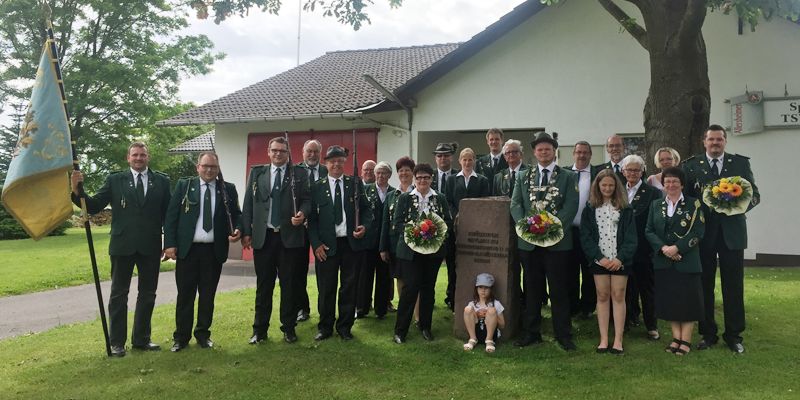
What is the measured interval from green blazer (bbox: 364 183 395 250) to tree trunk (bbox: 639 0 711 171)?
138 inches

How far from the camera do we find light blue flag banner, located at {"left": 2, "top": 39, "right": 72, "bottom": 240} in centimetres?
566

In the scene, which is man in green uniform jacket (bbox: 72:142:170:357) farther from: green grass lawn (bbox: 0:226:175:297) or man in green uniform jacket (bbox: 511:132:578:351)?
green grass lawn (bbox: 0:226:175:297)

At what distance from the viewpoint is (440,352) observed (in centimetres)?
595

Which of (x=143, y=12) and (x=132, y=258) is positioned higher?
(x=143, y=12)

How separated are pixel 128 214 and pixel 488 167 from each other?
422 centimetres

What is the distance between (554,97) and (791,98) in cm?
441

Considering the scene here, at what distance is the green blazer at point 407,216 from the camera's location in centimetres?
619

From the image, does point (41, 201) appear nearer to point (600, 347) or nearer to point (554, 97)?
point (600, 347)

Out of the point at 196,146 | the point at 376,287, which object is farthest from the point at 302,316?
the point at 196,146

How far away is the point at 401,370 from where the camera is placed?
5.47m

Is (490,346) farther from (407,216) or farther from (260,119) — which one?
(260,119)

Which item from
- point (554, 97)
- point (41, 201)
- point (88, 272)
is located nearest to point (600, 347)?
point (41, 201)

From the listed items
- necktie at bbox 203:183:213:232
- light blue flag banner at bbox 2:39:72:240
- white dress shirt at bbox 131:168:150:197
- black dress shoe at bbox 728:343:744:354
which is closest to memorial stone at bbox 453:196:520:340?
black dress shoe at bbox 728:343:744:354

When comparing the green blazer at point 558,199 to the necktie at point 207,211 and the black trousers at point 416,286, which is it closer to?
the black trousers at point 416,286
